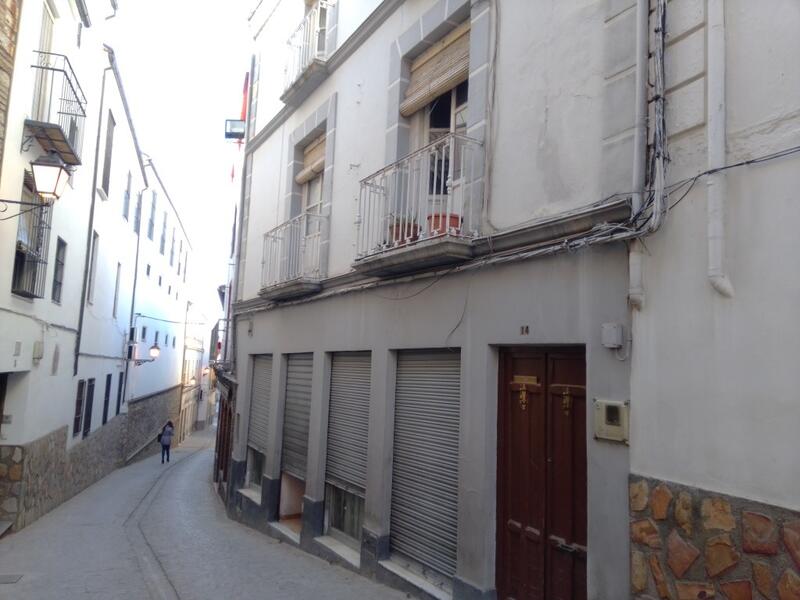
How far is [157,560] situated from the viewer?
27.3 ft

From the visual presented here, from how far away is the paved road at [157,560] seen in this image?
6676 millimetres

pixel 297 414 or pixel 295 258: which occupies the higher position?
pixel 295 258

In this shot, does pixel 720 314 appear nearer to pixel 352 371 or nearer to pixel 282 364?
pixel 352 371

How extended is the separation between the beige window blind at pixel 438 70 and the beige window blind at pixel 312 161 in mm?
2721

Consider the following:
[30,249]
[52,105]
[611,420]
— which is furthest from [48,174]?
[611,420]

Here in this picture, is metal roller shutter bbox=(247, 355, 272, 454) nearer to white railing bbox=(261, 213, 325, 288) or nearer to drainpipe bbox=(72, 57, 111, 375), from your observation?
white railing bbox=(261, 213, 325, 288)

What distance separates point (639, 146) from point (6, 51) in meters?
8.06

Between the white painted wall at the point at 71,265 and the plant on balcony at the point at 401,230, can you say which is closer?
the plant on balcony at the point at 401,230

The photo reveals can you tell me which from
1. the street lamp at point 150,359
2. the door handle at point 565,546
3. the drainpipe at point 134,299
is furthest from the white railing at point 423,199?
the street lamp at point 150,359

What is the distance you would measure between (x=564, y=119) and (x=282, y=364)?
6.40 metres

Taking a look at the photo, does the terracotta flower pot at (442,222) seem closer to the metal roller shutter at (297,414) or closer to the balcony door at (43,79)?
the metal roller shutter at (297,414)

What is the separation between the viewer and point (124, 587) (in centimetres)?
696

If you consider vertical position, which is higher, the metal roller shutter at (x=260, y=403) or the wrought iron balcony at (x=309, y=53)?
the wrought iron balcony at (x=309, y=53)

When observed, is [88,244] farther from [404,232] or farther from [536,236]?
[536,236]
